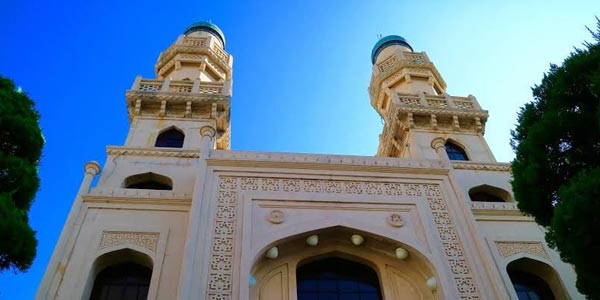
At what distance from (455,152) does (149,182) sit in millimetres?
9683

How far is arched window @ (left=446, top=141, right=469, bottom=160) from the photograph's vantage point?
53.5 ft

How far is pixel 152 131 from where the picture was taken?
15734 millimetres

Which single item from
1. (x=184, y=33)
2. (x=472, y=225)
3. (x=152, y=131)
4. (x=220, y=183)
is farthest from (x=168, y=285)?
(x=184, y=33)

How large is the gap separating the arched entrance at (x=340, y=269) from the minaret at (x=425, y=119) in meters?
5.35

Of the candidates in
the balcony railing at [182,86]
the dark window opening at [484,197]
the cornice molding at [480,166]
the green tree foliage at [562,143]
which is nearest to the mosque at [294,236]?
the dark window opening at [484,197]

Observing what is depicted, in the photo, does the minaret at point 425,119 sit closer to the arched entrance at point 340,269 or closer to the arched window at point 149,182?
the arched entrance at point 340,269

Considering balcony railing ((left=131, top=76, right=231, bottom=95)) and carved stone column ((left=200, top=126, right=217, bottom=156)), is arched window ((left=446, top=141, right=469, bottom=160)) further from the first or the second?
carved stone column ((left=200, top=126, right=217, bottom=156))

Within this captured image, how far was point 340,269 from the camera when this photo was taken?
1073 centimetres

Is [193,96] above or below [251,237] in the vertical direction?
above

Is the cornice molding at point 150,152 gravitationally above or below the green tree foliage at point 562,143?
above

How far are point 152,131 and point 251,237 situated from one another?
7.30 meters

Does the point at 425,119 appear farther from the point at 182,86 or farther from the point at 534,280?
the point at 182,86

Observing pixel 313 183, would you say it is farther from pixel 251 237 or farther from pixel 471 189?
pixel 471 189

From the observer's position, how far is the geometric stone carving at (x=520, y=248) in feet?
36.9
